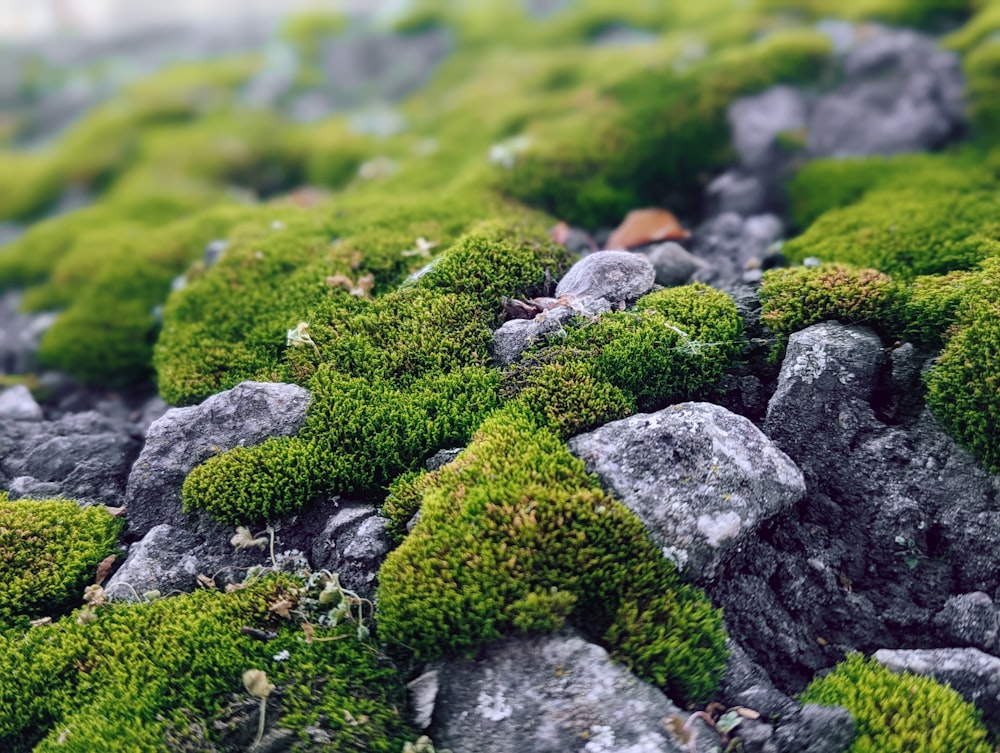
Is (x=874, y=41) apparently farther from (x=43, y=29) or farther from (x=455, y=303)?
(x=43, y=29)

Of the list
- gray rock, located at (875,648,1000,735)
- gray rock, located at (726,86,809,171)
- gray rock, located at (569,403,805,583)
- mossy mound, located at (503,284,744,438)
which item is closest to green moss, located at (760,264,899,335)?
mossy mound, located at (503,284,744,438)

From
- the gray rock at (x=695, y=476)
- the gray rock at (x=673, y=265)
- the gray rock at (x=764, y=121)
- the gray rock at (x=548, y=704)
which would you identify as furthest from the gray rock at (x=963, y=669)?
the gray rock at (x=764, y=121)

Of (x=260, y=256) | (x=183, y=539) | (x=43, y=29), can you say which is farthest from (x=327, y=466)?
(x=43, y=29)

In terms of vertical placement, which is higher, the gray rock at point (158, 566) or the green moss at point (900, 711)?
the gray rock at point (158, 566)

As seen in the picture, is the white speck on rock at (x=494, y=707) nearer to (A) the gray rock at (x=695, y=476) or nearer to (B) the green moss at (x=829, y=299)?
(A) the gray rock at (x=695, y=476)

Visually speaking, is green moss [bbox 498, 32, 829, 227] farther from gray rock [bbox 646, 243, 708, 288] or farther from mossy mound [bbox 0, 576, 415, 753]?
mossy mound [bbox 0, 576, 415, 753]

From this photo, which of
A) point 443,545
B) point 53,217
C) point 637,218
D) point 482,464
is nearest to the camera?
point 443,545
